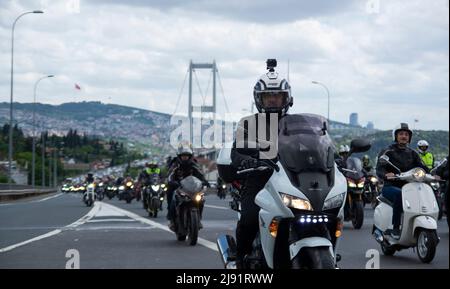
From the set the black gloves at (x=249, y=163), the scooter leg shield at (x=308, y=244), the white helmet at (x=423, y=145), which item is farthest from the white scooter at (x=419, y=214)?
the white helmet at (x=423, y=145)

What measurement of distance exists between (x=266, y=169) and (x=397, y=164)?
551cm

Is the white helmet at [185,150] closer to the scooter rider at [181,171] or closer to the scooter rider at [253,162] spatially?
the scooter rider at [181,171]

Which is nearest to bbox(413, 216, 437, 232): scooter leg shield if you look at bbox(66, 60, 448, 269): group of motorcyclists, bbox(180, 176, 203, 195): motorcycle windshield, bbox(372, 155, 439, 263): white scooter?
bbox(372, 155, 439, 263): white scooter

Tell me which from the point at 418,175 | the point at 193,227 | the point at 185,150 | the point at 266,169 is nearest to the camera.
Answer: the point at 266,169

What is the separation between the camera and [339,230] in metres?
6.05

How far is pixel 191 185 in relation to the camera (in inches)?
550

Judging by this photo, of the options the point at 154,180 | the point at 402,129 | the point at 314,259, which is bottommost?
the point at 154,180

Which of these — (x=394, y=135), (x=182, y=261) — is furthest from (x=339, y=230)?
(x=394, y=135)

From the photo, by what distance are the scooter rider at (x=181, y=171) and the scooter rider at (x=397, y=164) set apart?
3.98 meters

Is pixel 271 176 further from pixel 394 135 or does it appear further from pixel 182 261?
pixel 394 135

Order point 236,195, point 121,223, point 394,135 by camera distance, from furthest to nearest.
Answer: point 121,223
point 394,135
point 236,195

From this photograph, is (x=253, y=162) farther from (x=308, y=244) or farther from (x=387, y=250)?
(x=387, y=250)

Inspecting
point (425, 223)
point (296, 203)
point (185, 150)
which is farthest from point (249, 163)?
point (185, 150)
